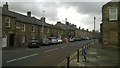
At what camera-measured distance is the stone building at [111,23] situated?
105ft

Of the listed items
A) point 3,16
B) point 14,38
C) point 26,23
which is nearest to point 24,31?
point 26,23

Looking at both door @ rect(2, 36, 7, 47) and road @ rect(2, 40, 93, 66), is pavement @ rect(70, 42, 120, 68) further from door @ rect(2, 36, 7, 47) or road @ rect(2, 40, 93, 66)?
door @ rect(2, 36, 7, 47)

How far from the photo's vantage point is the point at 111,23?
32.4 m

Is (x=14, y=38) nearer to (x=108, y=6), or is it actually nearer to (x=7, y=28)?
(x=7, y=28)

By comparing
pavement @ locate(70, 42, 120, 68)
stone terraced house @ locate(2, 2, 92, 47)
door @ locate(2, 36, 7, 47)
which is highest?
stone terraced house @ locate(2, 2, 92, 47)

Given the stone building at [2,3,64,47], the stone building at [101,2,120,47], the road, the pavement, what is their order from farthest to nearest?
1. the stone building at [2,3,64,47]
2. the stone building at [101,2,120,47]
3. the road
4. the pavement

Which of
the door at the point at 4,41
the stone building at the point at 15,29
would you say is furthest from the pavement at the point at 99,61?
the stone building at the point at 15,29

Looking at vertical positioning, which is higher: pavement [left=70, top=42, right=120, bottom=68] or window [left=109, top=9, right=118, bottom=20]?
window [left=109, top=9, right=118, bottom=20]

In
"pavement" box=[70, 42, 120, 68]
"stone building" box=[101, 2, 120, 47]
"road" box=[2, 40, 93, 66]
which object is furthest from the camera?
"stone building" box=[101, 2, 120, 47]

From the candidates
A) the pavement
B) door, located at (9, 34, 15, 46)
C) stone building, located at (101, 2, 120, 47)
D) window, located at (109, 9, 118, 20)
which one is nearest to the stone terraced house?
door, located at (9, 34, 15, 46)

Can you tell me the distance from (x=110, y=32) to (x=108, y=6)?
402 cm

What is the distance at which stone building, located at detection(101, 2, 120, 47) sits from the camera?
105 feet

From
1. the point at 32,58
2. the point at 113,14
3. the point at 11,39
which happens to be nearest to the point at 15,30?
the point at 11,39

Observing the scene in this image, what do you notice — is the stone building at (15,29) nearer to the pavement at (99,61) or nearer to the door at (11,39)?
the door at (11,39)
